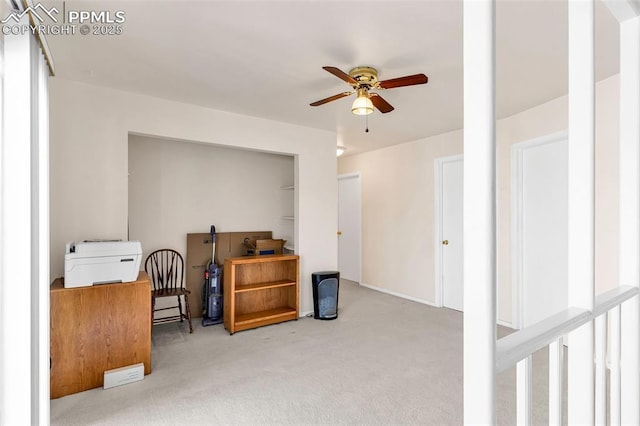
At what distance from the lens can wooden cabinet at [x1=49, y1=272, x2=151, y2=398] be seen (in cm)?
240

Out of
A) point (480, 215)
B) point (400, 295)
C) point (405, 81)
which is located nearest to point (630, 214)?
point (480, 215)

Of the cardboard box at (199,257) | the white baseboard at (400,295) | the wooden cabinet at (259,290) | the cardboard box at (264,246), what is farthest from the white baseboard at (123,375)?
the white baseboard at (400,295)

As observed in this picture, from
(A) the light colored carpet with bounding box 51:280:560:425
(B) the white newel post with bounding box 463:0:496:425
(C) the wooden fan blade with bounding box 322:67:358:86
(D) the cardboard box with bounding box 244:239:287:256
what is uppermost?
(C) the wooden fan blade with bounding box 322:67:358:86

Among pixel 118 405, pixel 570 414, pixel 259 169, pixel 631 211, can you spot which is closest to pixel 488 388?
pixel 570 414

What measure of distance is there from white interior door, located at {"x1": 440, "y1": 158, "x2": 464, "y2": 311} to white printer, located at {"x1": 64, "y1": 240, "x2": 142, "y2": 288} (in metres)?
3.80

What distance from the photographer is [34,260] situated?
1.77 m

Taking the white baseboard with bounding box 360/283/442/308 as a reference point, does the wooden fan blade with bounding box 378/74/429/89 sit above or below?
above

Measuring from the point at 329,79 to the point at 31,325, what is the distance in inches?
99.9

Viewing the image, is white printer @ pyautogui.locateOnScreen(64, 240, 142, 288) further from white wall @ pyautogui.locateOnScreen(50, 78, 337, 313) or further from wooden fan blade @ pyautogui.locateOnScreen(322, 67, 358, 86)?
wooden fan blade @ pyautogui.locateOnScreen(322, 67, 358, 86)

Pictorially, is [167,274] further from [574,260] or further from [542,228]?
[542,228]

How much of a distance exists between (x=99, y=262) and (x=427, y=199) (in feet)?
13.2

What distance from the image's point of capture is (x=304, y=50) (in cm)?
229

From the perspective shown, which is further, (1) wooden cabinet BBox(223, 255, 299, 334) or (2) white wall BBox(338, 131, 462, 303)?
(2) white wall BBox(338, 131, 462, 303)

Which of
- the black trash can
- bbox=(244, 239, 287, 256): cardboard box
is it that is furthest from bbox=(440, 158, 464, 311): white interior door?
bbox=(244, 239, 287, 256): cardboard box
